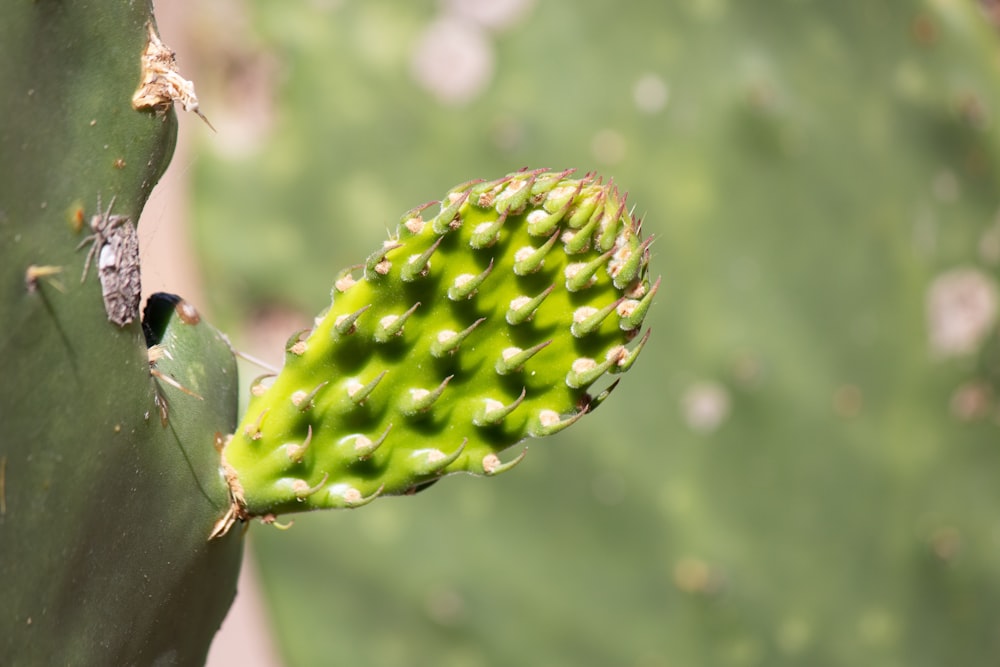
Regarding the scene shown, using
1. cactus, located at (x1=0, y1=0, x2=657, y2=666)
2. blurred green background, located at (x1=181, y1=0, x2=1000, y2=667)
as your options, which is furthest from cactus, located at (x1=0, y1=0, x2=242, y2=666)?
blurred green background, located at (x1=181, y1=0, x2=1000, y2=667)

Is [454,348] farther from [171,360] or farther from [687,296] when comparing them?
[687,296]

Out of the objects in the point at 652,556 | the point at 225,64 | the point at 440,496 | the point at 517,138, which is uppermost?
the point at 225,64

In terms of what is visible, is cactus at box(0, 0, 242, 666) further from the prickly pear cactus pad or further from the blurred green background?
the blurred green background

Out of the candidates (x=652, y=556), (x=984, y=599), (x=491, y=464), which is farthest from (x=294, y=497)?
(x=984, y=599)

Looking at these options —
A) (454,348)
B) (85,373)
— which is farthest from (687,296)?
(85,373)

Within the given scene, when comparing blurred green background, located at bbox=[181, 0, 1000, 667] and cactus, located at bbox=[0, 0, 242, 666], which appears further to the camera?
blurred green background, located at bbox=[181, 0, 1000, 667]

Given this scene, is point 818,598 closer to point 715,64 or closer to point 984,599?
point 984,599

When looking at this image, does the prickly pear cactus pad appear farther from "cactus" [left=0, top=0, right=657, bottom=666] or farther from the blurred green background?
the blurred green background
